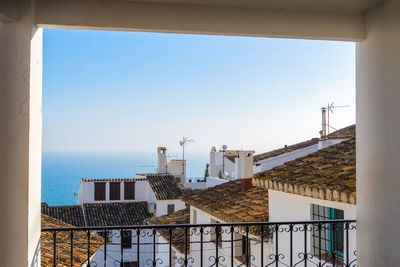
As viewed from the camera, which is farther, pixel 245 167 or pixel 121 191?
pixel 121 191

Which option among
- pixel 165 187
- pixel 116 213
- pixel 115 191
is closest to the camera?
pixel 116 213

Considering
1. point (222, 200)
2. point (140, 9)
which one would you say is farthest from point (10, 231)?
point (222, 200)

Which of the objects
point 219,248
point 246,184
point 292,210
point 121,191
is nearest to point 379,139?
point 292,210

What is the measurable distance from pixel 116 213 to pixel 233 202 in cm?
1181

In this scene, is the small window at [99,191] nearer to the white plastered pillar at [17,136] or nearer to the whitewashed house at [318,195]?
the whitewashed house at [318,195]

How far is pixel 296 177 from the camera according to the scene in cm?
594

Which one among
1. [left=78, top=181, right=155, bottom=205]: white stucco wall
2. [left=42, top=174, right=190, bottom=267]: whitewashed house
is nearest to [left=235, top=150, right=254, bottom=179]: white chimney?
[left=42, top=174, right=190, bottom=267]: whitewashed house

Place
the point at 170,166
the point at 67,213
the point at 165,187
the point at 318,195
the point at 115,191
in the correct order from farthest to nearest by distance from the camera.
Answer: the point at 170,166, the point at 115,191, the point at 165,187, the point at 67,213, the point at 318,195

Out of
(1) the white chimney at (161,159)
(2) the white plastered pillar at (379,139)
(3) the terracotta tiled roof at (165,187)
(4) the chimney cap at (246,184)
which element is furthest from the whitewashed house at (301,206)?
(1) the white chimney at (161,159)

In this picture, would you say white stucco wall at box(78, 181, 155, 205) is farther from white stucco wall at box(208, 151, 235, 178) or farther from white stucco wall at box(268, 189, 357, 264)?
white stucco wall at box(268, 189, 357, 264)

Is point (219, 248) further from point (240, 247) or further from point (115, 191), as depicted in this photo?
point (115, 191)

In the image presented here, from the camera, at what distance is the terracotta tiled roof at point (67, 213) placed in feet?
57.6

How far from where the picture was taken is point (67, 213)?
18.1 m

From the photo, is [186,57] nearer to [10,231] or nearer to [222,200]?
[222,200]
